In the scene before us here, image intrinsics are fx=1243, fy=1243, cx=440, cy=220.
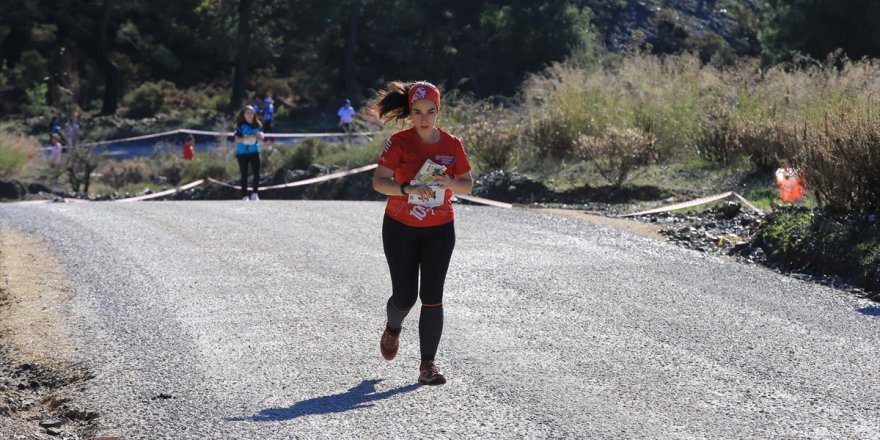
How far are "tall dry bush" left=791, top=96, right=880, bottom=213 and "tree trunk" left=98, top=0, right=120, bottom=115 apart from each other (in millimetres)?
40416

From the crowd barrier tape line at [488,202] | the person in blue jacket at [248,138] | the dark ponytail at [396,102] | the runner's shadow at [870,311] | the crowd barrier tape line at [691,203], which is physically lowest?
the runner's shadow at [870,311]

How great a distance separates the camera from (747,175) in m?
17.9

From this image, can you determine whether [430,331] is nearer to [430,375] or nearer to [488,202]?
[430,375]

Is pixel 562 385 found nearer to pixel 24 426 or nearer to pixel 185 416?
pixel 185 416

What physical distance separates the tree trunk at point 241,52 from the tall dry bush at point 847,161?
37647mm

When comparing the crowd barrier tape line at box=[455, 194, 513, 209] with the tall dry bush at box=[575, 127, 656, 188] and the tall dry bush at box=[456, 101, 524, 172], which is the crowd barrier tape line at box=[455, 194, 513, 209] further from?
the tall dry bush at box=[456, 101, 524, 172]

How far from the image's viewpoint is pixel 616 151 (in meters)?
18.7

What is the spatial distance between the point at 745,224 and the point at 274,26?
41.1m

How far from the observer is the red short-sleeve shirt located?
6.96m

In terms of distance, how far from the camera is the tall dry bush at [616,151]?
728 inches

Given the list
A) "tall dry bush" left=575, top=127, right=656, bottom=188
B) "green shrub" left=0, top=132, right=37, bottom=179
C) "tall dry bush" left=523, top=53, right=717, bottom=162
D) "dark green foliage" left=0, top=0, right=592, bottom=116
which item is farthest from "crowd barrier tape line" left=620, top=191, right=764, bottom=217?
"dark green foliage" left=0, top=0, right=592, bottom=116

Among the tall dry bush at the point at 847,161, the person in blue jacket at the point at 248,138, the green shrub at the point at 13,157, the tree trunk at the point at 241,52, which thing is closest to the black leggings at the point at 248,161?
the person in blue jacket at the point at 248,138

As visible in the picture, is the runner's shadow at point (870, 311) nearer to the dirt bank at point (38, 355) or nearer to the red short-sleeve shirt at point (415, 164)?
the red short-sleeve shirt at point (415, 164)

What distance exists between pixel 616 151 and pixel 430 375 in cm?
1205
